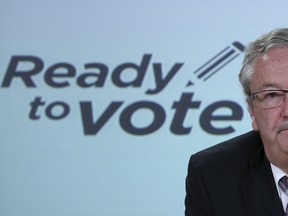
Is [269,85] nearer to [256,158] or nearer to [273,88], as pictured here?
[273,88]

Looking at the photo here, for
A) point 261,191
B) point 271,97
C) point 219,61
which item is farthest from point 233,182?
point 219,61

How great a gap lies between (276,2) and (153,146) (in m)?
0.63

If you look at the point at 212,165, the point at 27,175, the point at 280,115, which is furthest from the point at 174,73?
the point at 280,115

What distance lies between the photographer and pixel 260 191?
1.33m

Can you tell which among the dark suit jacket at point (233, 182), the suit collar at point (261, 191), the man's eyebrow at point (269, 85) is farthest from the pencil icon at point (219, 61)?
the man's eyebrow at point (269, 85)

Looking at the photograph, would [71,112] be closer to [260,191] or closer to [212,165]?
[212,165]

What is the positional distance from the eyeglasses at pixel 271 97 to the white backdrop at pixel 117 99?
0.86 meters

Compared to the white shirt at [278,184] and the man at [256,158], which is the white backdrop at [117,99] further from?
the white shirt at [278,184]

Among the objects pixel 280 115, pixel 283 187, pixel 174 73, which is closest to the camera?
pixel 280 115

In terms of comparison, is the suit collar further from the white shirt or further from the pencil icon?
the pencil icon

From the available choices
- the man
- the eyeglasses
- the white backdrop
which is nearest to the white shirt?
the man

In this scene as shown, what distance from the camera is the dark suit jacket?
132cm

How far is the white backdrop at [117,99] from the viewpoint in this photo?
2.14 m

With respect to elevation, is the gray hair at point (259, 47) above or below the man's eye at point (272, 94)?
above
